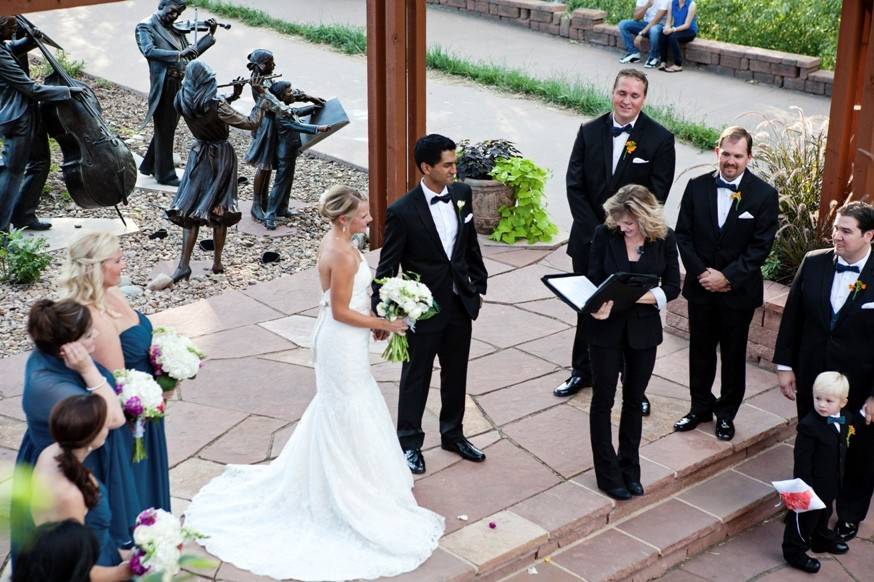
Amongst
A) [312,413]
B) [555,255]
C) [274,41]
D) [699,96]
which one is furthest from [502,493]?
[274,41]

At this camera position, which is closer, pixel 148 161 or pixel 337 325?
pixel 337 325

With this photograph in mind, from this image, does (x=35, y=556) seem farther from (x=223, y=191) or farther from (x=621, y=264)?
(x=223, y=191)

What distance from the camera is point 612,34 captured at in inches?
665

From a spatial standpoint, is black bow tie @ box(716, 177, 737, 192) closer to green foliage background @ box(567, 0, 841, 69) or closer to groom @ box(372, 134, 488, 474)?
groom @ box(372, 134, 488, 474)

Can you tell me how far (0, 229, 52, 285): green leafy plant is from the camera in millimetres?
9516

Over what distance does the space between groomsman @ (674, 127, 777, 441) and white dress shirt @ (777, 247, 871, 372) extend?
1.81 ft

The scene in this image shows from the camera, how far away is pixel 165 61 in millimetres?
11539

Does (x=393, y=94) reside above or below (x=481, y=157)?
above

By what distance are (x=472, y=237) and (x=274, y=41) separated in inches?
495

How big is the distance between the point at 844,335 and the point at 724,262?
87 centimetres

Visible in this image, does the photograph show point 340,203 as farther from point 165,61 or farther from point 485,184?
point 165,61

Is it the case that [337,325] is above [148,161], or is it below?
above

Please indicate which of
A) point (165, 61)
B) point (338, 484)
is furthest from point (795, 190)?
point (165, 61)

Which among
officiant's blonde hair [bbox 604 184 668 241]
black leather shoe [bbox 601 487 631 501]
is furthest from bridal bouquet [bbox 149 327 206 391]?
black leather shoe [bbox 601 487 631 501]
